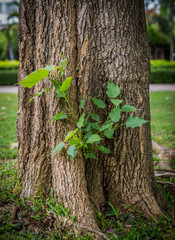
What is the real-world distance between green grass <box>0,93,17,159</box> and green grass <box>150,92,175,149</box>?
253cm

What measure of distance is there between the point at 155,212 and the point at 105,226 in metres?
0.46

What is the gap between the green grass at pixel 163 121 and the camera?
155 inches

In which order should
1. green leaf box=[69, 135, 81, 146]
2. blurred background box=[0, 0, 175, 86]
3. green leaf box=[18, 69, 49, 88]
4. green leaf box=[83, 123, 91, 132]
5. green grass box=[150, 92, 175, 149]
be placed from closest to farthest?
green leaf box=[18, 69, 49, 88] < green leaf box=[69, 135, 81, 146] < green leaf box=[83, 123, 91, 132] < green grass box=[150, 92, 175, 149] < blurred background box=[0, 0, 175, 86]

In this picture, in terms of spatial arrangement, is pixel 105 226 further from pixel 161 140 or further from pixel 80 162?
pixel 161 140

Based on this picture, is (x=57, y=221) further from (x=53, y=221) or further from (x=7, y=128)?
(x=7, y=128)

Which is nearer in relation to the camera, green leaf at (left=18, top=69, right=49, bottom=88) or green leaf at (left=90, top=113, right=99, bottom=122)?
green leaf at (left=18, top=69, right=49, bottom=88)

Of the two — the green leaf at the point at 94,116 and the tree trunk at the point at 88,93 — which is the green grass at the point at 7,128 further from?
the green leaf at the point at 94,116

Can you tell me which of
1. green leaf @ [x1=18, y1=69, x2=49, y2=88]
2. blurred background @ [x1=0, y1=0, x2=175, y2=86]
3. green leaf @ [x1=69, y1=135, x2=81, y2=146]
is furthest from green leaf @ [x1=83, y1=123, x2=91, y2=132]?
blurred background @ [x1=0, y1=0, x2=175, y2=86]

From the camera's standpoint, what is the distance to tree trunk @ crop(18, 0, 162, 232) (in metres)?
1.69

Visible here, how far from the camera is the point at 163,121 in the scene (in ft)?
16.8

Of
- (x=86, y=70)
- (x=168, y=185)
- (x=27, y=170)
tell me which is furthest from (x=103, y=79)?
(x=168, y=185)

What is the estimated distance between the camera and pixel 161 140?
3.89 m

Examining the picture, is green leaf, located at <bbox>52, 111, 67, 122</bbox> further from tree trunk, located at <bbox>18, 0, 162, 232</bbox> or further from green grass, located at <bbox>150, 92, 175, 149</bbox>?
green grass, located at <bbox>150, 92, 175, 149</bbox>

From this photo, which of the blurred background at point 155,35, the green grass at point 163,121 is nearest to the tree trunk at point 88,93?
the green grass at point 163,121
